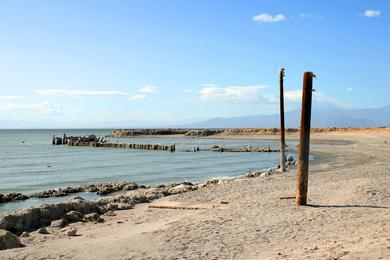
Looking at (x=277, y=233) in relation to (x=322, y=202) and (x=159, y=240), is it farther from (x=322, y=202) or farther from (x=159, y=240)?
(x=322, y=202)

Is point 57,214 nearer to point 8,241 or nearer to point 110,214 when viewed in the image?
point 110,214

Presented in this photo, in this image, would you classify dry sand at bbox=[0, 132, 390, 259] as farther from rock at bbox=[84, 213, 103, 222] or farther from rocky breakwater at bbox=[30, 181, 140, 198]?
rocky breakwater at bbox=[30, 181, 140, 198]

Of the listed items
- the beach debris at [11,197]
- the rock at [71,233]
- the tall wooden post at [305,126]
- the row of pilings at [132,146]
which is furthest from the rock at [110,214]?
the row of pilings at [132,146]

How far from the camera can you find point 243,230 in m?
10.0

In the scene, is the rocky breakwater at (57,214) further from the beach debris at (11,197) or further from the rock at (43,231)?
the beach debris at (11,197)

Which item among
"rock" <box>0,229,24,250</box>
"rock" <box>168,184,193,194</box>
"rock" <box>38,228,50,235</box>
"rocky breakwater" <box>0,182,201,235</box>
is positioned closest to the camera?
"rock" <box>0,229,24,250</box>

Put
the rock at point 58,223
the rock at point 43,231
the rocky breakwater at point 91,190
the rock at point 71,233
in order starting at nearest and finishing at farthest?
the rock at point 71,233 → the rock at point 43,231 → the rock at point 58,223 → the rocky breakwater at point 91,190

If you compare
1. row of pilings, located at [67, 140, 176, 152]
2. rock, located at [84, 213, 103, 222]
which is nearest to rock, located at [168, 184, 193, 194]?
rock, located at [84, 213, 103, 222]

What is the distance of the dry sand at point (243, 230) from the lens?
324 inches

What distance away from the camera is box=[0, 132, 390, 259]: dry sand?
8242 mm

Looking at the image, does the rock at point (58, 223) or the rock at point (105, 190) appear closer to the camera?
the rock at point (58, 223)

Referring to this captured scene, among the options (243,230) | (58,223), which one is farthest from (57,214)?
(243,230)

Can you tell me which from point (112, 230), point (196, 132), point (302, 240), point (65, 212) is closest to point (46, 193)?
point (65, 212)

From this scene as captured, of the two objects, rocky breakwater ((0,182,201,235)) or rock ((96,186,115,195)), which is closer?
rocky breakwater ((0,182,201,235))
